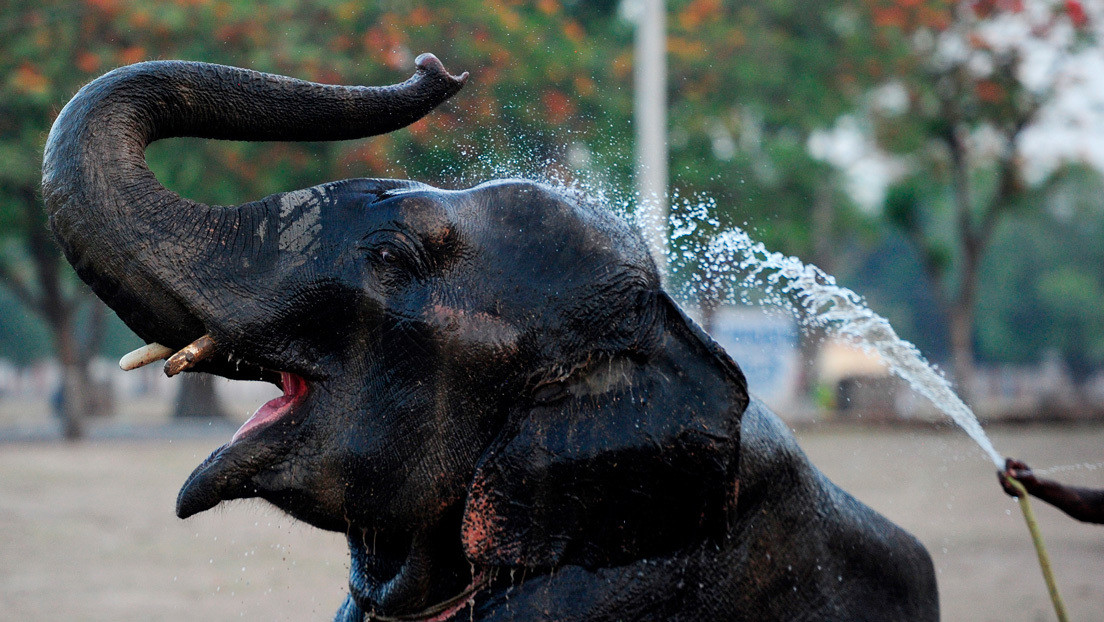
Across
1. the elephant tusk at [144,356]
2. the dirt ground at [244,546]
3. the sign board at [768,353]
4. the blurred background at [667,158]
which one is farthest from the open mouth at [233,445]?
the sign board at [768,353]

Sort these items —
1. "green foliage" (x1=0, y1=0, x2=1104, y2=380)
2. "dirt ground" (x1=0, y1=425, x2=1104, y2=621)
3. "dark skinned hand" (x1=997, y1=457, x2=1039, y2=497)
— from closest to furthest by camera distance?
"dark skinned hand" (x1=997, y1=457, x2=1039, y2=497)
"dirt ground" (x1=0, y1=425, x2=1104, y2=621)
"green foliage" (x1=0, y1=0, x2=1104, y2=380)

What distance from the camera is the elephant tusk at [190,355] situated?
5.70 feet

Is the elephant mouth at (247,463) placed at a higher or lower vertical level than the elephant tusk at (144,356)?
lower

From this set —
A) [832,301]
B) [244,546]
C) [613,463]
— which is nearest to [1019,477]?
[832,301]

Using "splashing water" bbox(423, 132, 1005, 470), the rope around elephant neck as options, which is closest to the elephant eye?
"splashing water" bbox(423, 132, 1005, 470)

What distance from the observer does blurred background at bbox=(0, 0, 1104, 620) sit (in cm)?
914

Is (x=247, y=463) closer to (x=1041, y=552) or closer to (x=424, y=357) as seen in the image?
(x=424, y=357)

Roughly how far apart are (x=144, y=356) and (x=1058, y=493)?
182 centimetres

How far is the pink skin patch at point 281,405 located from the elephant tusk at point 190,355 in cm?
12

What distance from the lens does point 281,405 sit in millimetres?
1888

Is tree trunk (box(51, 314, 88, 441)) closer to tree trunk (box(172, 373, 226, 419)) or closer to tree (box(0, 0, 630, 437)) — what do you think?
tree trunk (box(172, 373, 226, 419))

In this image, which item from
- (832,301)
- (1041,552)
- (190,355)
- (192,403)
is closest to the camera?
(190,355)

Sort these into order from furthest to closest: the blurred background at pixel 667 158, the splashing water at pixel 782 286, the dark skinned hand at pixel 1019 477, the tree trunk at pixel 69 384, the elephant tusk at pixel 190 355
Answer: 1. the tree trunk at pixel 69 384
2. the blurred background at pixel 667 158
3. the splashing water at pixel 782 286
4. the dark skinned hand at pixel 1019 477
5. the elephant tusk at pixel 190 355

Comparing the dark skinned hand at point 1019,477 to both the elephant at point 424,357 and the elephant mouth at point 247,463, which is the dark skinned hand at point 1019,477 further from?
the elephant mouth at point 247,463
